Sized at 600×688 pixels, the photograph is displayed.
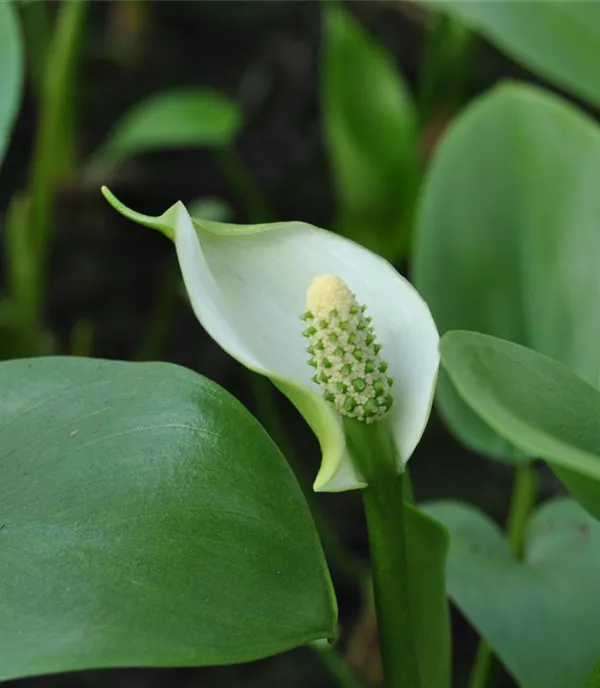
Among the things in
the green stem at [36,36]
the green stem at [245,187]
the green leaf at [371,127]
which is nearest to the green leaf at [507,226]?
the green leaf at [371,127]

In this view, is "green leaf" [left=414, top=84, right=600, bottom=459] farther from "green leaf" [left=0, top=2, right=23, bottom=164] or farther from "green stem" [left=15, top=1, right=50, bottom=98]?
"green stem" [left=15, top=1, right=50, bottom=98]

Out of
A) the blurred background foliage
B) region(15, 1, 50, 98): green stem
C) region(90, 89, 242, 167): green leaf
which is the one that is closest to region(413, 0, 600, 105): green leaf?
the blurred background foliage

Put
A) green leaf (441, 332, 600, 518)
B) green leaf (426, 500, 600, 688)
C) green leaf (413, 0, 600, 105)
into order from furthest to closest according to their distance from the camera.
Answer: green leaf (413, 0, 600, 105), green leaf (426, 500, 600, 688), green leaf (441, 332, 600, 518)

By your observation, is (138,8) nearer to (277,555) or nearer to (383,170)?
A: (383,170)

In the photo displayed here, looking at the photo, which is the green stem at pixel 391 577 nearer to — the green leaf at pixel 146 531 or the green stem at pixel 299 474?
the green leaf at pixel 146 531

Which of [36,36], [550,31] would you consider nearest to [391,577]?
[550,31]

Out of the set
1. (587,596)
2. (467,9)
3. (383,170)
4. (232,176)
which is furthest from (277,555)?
(232,176)
